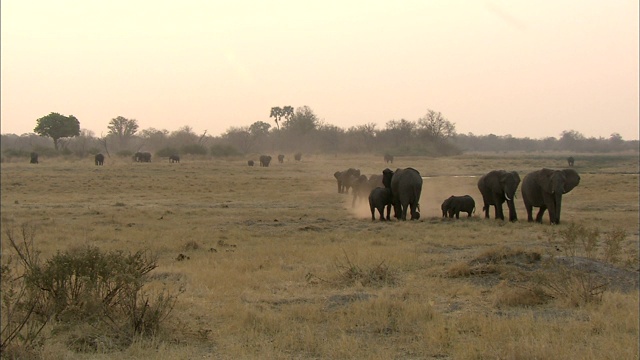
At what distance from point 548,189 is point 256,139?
96.9 meters

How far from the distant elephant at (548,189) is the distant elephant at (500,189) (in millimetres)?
499

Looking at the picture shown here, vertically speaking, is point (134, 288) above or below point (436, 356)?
above

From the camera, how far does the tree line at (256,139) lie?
73375mm

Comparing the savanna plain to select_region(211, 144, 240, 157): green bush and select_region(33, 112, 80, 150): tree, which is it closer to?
select_region(33, 112, 80, 150): tree

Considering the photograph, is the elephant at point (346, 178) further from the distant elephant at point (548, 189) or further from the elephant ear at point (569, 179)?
the elephant ear at point (569, 179)

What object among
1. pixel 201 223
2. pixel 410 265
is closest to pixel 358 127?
pixel 201 223

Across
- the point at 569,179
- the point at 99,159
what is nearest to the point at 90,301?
the point at 569,179

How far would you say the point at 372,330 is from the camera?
7.67 m

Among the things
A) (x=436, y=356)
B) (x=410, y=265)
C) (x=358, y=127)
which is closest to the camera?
(x=436, y=356)

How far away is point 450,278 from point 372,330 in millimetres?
3827

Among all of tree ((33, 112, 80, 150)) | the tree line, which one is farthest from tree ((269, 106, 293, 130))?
tree ((33, 112, 80, 150))

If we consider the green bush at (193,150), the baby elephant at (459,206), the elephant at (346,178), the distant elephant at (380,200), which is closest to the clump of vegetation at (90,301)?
the distant elephant at (380,200)

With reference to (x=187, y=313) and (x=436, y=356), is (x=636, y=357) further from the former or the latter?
(x=187, y=313)

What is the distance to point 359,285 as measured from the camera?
10383 millimetres
